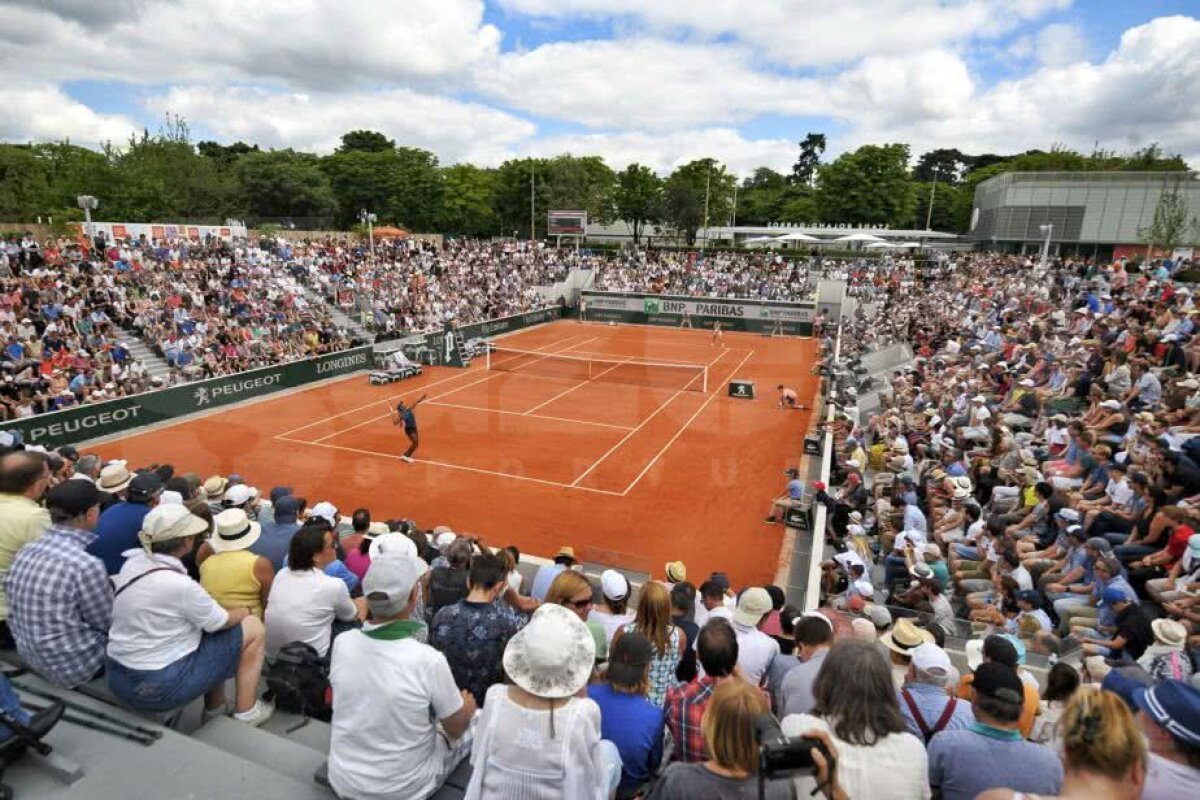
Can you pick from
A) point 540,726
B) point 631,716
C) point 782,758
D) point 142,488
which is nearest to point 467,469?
Answer: point 142,488

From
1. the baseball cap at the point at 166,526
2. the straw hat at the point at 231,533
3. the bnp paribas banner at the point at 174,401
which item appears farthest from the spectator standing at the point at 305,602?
the bnp paribas banner at the point at 174,401

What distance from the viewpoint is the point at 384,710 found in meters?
3.34

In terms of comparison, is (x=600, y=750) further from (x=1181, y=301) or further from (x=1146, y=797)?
(x=1181, y=301)

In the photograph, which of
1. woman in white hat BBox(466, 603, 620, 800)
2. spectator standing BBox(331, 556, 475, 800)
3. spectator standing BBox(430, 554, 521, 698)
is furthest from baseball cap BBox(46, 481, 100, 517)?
woman in white hat BBox(466, 603, 620, 800)

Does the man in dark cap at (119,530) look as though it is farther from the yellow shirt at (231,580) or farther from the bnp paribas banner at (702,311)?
the bnp paribas banner at (702,311)

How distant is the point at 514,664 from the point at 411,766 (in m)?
1.03

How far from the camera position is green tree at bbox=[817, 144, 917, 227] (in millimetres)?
75094

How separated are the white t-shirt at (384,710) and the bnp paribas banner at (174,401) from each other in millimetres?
19335

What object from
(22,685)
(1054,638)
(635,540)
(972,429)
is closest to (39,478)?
(22,685)

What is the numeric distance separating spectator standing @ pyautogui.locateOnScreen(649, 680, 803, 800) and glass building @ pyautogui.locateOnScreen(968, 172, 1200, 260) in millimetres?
60553

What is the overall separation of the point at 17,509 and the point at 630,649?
4.15 metres

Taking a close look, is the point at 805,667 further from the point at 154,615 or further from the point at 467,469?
the point at 467,469

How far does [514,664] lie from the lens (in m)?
3.01

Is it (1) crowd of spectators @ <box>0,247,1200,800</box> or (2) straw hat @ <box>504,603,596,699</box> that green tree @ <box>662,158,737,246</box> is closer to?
(1) crowd of spectators @ <box>0,247,1200,800</box>
